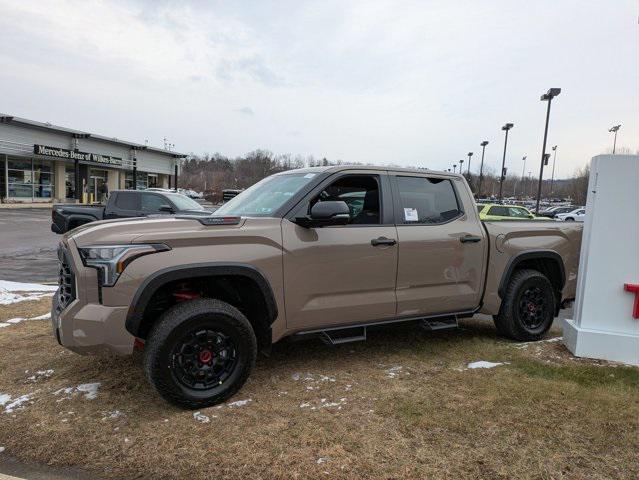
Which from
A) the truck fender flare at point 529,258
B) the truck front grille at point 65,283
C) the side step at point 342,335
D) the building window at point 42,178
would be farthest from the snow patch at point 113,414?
the building window at point 42,178

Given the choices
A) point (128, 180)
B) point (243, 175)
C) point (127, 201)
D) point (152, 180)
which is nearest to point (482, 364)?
point (127, 201)

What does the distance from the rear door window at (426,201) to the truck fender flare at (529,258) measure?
2.71ft

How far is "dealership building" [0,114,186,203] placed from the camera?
33125 millimetres

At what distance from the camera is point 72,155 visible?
120 ft

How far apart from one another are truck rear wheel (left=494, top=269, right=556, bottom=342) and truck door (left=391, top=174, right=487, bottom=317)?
49cm

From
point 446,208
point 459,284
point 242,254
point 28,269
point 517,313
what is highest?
point 446,208

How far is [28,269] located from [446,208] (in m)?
9.18

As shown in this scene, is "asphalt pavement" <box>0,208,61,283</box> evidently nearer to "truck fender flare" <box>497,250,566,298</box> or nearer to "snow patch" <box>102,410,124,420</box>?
"snow patch" <box>102,410,124,420</box>

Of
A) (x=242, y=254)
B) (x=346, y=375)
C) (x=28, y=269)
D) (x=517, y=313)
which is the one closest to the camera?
(x=242, y=254)

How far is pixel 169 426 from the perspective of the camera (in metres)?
→ 3.33

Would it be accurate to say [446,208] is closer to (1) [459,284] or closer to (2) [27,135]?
(1) [459,284]

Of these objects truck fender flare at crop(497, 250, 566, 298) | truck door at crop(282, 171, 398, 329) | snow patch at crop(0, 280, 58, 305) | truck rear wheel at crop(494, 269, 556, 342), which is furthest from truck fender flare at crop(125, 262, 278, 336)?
snow patch at crop(0, 280, 58, 305)

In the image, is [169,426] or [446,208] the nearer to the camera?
[169,426]

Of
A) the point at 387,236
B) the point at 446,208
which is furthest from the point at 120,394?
the point at 446,208
